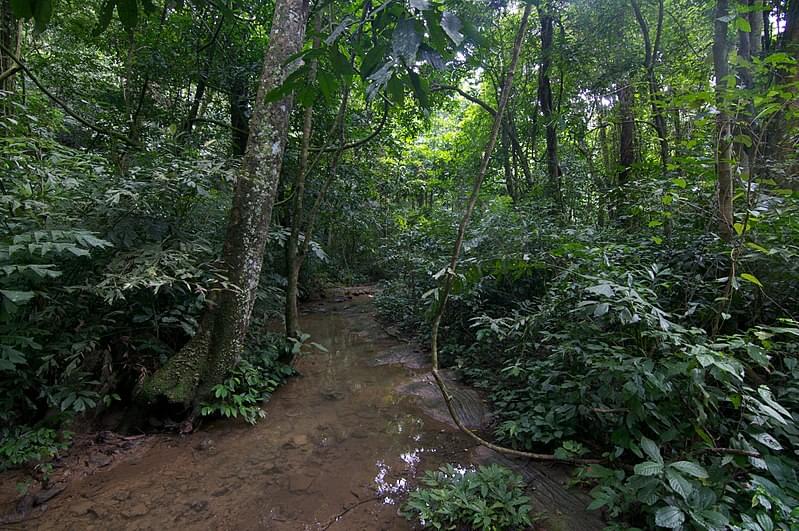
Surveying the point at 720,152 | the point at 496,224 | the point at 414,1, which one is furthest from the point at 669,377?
the point at 496,224

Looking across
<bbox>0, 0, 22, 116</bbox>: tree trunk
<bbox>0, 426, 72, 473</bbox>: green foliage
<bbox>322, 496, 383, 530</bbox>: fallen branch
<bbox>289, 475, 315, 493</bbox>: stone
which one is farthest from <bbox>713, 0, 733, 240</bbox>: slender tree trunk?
<bbox>0, 0, 22, 116</bbox>: tree trunk

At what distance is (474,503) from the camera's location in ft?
6.87

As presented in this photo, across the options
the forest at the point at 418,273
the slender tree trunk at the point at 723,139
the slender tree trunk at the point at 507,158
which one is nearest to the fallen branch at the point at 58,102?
the forest at the point at 418,273

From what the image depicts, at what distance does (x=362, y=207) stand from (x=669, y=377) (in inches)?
272

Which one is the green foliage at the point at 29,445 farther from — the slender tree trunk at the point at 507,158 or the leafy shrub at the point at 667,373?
the slender tree trunk at the point at 507,158

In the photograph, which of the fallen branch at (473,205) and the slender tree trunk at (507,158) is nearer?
the fallen branch at (473,205)

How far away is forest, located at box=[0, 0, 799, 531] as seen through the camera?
5.82ft

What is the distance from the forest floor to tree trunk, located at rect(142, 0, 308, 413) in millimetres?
467

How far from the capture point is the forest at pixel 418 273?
1773 mm

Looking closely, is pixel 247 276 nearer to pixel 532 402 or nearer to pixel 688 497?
pixel 532 402

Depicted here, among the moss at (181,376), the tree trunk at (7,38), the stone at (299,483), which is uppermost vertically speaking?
the tree trunk at (7,38)

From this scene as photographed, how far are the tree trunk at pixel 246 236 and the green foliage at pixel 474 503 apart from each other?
2000 millimetres

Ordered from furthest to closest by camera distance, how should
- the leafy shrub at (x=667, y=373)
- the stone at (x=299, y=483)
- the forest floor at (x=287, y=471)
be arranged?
the stone at (x=299, y=483), the forest floor at (x=287, y=471), the leafy shrub at (x=667, y=373)

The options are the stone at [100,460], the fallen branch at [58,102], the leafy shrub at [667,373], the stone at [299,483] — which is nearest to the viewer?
the leafy shrub at [667,373]
